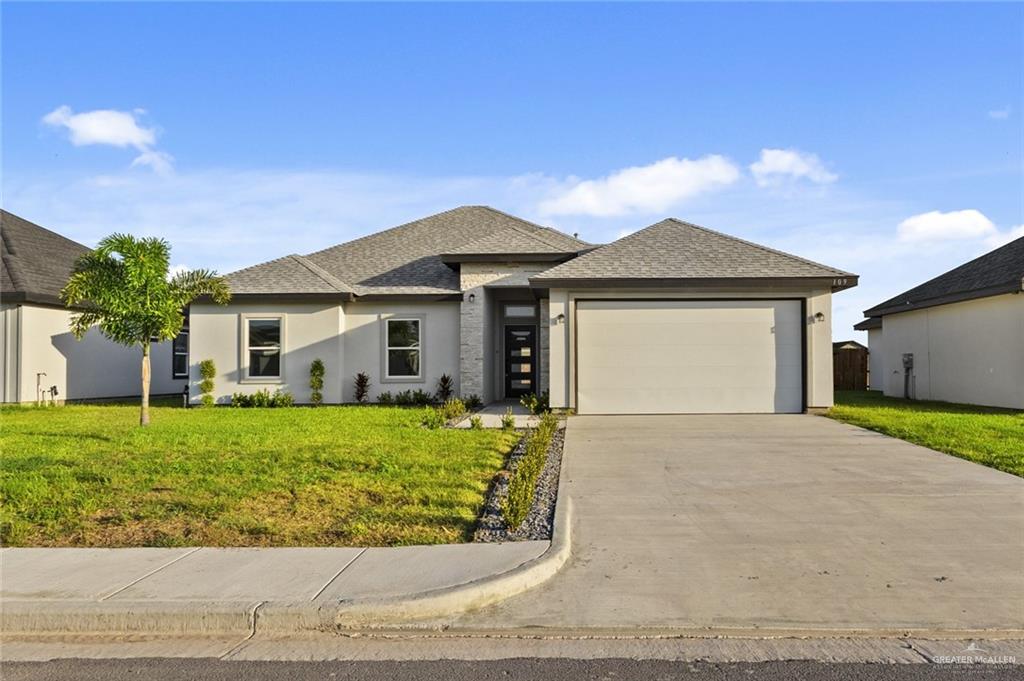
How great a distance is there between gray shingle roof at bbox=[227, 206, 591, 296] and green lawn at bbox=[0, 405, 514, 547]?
21.8ft

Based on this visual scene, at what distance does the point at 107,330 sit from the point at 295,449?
5.57 meters

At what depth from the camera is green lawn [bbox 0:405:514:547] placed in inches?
261

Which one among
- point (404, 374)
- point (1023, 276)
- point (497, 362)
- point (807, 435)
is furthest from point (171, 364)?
point (1023, 276)

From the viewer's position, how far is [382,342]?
2008 centimetres

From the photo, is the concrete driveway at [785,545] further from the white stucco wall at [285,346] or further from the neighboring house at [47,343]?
the neighboring house at [47,343]

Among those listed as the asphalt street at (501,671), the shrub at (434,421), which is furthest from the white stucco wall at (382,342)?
the asphalt street at (501,671)

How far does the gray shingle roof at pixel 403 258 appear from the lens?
1960 centimetres

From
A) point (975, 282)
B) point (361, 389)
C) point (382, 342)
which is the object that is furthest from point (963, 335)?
point (361, 389)

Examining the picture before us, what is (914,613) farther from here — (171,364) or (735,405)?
(171,364)

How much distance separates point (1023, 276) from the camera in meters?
16.5

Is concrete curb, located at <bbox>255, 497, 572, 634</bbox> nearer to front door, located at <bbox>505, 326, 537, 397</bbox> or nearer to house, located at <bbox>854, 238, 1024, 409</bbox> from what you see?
house, located at <bbox>854, 238, 1024, 409</bbox>

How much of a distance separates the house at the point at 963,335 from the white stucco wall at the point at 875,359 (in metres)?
1.62

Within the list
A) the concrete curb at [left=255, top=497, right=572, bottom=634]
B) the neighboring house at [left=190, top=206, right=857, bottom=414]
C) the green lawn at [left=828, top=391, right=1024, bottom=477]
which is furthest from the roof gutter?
the concrete curb at [left=255, top=497, right=572, bottom=634]

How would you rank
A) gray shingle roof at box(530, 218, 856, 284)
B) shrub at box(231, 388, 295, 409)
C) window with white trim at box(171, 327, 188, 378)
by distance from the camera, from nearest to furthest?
gray shingle roof at box(530, 218, 856, 284), shrub at box(231, 388, 295, 409), window with white trim at box(171, 327, 188, 378)
